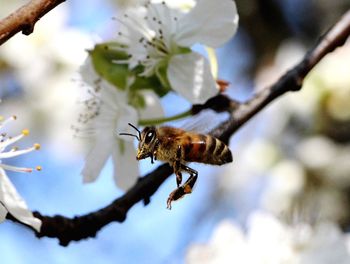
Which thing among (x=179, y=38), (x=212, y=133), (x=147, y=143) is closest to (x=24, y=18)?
(x=147, y=143)

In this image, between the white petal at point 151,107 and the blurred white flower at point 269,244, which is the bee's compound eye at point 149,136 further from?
the blurred white flower at point 269,244

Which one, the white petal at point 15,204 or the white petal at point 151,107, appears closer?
the white petal at point 15,204

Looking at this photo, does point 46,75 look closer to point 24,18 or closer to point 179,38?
point 179,38

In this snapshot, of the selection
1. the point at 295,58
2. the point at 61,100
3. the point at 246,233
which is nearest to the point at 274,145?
the point at 295,58

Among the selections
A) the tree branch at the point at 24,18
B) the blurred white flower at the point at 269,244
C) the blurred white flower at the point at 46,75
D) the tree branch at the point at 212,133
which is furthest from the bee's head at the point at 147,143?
the blurred white flower at the point at 46,75

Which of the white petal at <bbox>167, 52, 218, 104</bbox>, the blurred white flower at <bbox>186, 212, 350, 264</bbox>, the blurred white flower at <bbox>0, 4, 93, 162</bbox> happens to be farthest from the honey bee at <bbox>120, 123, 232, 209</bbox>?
the blurred white flower at <bbox>0, 4, 93, 162</bbox>

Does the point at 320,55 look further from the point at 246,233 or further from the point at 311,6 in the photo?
the point at 311,6

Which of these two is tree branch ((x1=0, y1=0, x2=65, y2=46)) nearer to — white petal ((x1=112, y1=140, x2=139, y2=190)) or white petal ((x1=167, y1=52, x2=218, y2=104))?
white petal ((x1=167, y1=52, x2=218, y2=104))
